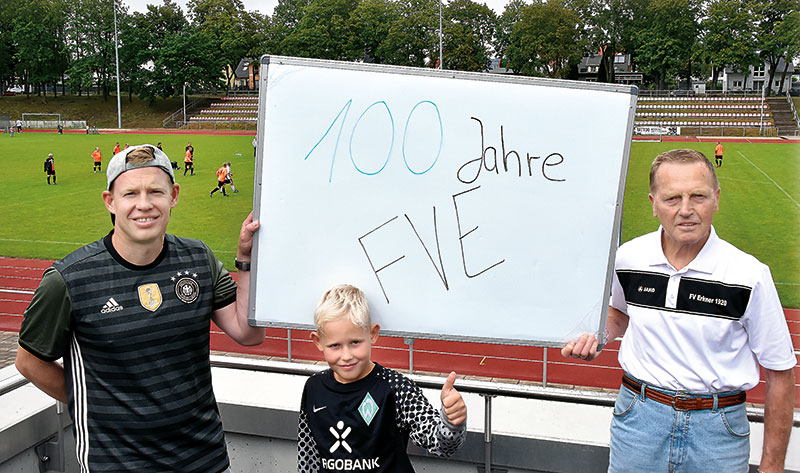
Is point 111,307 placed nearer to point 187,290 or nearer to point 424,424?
point 187,290

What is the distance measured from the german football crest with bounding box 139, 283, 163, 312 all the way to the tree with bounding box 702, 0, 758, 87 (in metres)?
60.7

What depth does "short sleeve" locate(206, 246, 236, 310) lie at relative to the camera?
2.30 meters

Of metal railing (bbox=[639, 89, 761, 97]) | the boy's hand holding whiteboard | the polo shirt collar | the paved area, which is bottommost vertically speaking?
the paved area

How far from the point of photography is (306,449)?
2184 millimetres

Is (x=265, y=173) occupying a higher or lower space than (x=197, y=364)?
higher

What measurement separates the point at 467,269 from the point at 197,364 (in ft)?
3.12

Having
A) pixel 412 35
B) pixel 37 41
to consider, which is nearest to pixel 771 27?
pixel 412 35

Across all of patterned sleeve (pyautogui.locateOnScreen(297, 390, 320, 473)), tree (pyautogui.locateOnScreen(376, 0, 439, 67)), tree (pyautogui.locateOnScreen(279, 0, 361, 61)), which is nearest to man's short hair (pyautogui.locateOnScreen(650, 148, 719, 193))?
patterned sleeve (pyautogui.locateOnScreen(297, 390, 320, 473))

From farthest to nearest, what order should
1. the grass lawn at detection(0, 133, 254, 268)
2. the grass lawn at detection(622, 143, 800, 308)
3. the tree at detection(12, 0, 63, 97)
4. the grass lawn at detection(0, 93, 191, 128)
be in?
the grass lawn at detection(0, 93, 191, 128)
the tree at detection(12, 0, 63, 97)
the grass lawn at detection(0, 133, 254, 268)
the grass lawn at detection(622, 143, 800, 308)

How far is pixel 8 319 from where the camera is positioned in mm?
9711

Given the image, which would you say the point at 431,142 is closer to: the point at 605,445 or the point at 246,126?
the point at 605,445

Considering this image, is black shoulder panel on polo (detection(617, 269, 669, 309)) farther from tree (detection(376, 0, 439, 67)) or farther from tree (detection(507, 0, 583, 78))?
tree (detection(507, 0, 583, 78))

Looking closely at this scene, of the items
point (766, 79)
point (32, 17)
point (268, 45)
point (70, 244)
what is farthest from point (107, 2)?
point (766, 79)

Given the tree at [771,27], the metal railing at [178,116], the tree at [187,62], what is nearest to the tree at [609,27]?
the tree at [771,27]
